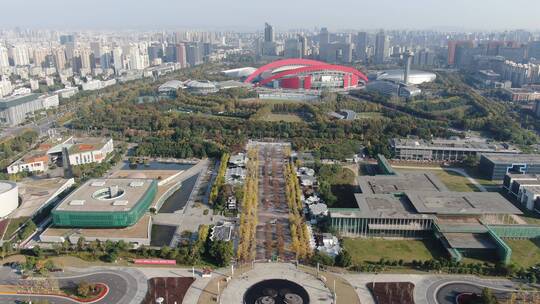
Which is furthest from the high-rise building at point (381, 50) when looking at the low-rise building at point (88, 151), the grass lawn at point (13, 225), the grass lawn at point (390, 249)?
the grass lawn at point (13, 225)

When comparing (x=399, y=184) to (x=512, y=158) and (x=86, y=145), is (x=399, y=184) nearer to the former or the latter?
(x=512, y=158)

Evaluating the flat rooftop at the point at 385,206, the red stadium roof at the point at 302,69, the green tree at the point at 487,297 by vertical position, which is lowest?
the green tree at the point at 487,297

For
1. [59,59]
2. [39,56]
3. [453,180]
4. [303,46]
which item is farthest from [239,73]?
[453,180]

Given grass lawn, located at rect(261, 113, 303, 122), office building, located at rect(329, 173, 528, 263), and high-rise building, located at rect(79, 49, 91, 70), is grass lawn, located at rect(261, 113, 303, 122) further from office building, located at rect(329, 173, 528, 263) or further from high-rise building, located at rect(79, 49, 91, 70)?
high-rise building, located at rect(79, 49, 91, 70)

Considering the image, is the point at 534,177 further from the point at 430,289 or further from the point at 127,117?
the point at 127,117

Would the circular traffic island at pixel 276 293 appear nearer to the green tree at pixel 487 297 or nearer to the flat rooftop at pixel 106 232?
the green tree at pixel 487 297

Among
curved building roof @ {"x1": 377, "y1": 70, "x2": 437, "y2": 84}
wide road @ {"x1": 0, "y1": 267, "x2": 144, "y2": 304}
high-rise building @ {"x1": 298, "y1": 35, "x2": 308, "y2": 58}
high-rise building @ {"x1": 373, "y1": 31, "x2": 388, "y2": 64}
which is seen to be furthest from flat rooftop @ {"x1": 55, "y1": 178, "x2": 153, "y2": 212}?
high-rise building @ {"x1": 373, "y1": 31, "x2": 388, "y2": 64}
